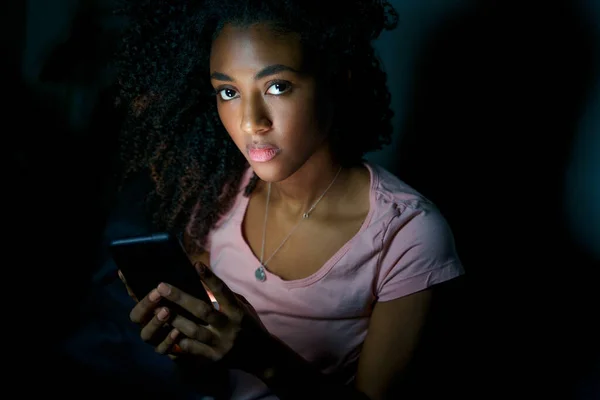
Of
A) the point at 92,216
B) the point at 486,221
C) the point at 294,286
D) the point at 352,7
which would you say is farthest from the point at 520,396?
the point at 92,216

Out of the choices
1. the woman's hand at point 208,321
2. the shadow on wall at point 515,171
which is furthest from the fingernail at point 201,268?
the shadow on wall at point 515,171

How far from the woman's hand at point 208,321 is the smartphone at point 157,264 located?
0.02m

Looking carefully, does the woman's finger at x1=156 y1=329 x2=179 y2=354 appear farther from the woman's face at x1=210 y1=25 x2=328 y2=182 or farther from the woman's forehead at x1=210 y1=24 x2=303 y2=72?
the woman's forehead at x1=210 y1=24 x2=303 y2=72

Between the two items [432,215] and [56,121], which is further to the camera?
[56,121]

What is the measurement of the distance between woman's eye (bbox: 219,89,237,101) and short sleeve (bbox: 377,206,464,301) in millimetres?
307

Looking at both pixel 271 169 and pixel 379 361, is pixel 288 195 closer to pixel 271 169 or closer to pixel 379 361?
pixel 271 169

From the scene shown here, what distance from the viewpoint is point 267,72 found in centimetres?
81

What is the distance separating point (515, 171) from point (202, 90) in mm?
584

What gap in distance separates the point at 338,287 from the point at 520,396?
400 mm

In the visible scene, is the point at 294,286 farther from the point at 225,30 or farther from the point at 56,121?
the point at 56,121

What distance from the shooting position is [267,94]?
32.9 inches

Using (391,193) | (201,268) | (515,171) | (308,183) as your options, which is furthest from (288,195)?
(515,171)

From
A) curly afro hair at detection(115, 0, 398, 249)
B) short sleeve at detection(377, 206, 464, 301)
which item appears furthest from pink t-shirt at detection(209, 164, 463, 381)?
curly afro hair at detection(115, 0, 398, 249)

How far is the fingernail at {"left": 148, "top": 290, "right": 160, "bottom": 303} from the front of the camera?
0.79 meters
